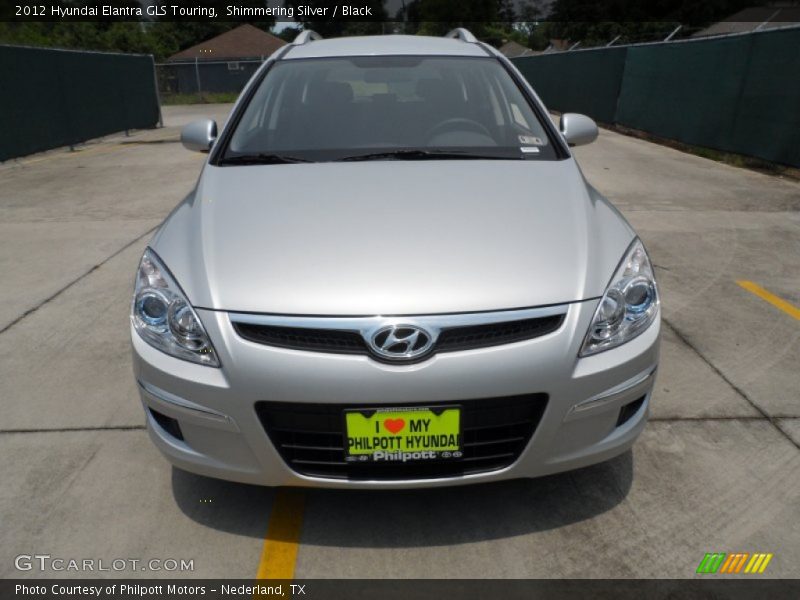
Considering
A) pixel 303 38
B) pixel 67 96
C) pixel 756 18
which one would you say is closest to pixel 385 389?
pixel 303 38

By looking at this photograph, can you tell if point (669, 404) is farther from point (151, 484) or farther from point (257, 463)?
point (151, 484)

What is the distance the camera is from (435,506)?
234cm

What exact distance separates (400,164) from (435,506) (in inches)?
55.8

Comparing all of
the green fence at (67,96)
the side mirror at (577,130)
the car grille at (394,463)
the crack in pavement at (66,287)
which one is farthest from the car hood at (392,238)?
the green fence at (67,96)

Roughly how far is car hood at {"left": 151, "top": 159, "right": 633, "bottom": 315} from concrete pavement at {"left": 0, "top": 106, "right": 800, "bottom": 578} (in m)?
0.86

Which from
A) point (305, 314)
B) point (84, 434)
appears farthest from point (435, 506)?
point (84, 434)

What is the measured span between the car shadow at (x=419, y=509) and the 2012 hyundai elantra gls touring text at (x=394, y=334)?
328 millimetres

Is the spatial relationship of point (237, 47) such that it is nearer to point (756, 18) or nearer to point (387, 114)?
point (756, 18)

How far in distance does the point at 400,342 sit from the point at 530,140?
5.15 ft

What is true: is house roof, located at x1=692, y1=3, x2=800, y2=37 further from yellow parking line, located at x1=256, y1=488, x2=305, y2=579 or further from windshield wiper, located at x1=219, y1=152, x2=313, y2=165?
yellow parking line, located at x1=256, y1=488, x2=305, y2=579

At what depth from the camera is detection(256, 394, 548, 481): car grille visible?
189 centimetres

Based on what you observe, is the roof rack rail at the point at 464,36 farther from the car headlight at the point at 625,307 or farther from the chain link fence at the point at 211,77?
the chain link fence at the point at 211,77

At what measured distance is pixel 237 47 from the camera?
1993 inches

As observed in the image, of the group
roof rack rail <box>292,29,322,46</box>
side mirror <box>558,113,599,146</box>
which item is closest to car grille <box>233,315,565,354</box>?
side mirror <box>558,113,599,146</box>
